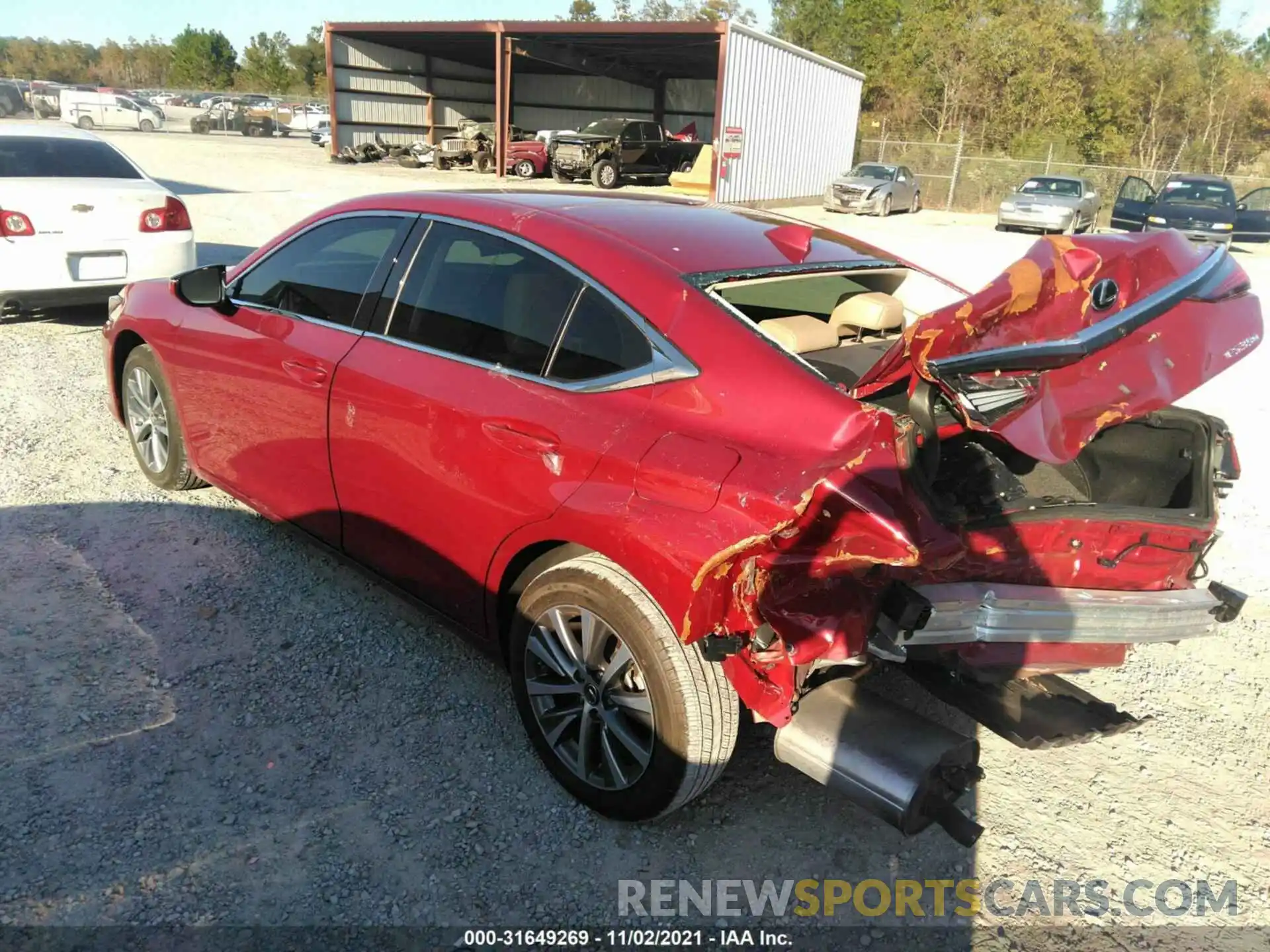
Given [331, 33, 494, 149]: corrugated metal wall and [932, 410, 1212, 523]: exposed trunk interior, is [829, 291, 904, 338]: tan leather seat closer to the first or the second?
[932, 410, 1212, 523]: exposed trunk interior

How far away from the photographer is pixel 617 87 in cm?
3450

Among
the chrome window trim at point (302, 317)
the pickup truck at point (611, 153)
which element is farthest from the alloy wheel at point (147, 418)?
the pickup truck at point (611, 153)

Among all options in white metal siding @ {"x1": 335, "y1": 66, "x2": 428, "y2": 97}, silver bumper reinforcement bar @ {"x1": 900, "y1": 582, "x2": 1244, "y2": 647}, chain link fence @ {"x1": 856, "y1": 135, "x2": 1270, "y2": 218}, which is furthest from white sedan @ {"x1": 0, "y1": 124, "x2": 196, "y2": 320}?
chain link fence @ {"x1": 856, "y1": 135, "x2": 1270, "y2": 218}

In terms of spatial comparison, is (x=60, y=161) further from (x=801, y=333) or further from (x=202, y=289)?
(x=801, y=333)

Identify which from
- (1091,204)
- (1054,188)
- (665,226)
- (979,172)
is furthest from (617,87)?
(665,226)

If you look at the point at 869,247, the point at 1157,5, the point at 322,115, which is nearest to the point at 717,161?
the point at 869,247

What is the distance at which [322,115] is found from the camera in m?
51.2

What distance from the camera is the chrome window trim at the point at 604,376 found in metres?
2.63

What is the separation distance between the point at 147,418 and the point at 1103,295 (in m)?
4.43

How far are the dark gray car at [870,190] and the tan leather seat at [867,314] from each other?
82.2 feet

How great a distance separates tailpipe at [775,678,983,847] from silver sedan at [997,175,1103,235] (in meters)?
25.6

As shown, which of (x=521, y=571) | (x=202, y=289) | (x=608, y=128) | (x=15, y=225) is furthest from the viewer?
(x=608, y=128)

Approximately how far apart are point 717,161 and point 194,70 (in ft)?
228

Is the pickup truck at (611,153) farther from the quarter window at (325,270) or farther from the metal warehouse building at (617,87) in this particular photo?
the quarter window at (325,270)
